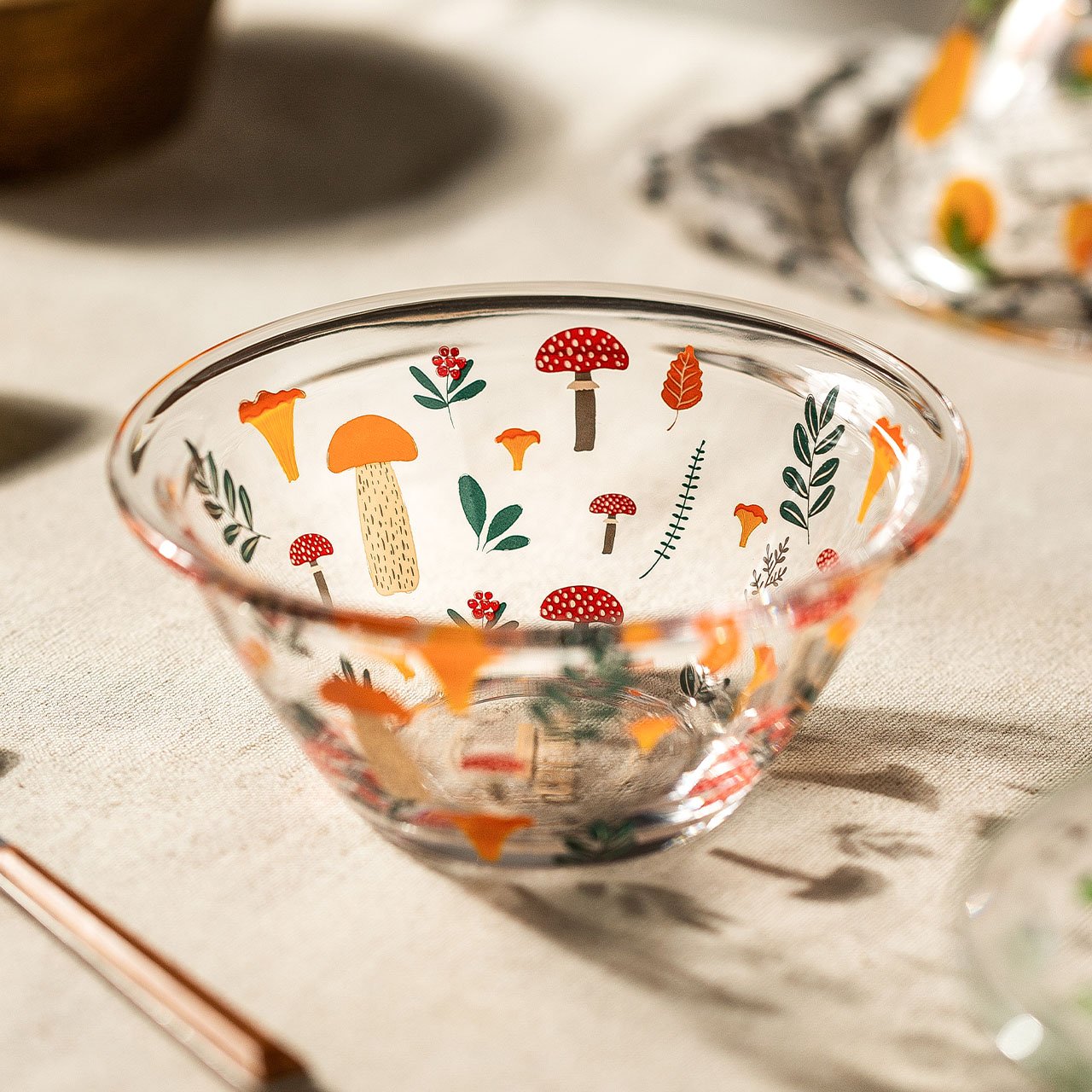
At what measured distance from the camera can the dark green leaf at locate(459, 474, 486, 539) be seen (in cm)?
48

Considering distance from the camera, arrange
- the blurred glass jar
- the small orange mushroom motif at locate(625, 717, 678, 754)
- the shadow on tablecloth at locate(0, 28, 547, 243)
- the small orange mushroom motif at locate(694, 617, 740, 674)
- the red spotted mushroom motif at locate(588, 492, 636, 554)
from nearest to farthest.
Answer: the small orange mushroom motif at locate(694, 617, 740, 674), the small orange mushroom motif at locate(625, 717, 678, 754), the red spotted mushroom motif at locate(588, 492, 636, 554), the blurred glass jar, the shadow on tablecloth at locate(0, 28, 547, 243)

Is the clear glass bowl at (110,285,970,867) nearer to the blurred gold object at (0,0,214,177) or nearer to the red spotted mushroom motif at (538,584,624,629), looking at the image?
the red spotted mushroom motif at (538,584,624,629)

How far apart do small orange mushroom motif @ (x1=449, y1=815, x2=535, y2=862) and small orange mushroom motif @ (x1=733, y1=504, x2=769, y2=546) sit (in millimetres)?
155

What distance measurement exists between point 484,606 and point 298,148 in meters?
0.57

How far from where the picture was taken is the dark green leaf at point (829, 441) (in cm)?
41

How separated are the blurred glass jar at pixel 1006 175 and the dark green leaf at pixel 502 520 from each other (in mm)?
313

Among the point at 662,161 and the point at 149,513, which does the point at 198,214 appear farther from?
the point at 149,513

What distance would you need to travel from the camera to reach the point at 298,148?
0.93m

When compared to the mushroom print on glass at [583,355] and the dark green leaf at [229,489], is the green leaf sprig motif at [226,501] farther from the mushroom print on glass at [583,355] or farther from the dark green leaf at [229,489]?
the mushroom print on glass at [583,355]

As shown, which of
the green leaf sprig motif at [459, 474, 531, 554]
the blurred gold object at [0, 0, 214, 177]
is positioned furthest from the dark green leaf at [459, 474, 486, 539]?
the blurred gold object at [0, 0, 214, 177]

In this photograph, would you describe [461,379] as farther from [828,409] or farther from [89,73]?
[89,73]

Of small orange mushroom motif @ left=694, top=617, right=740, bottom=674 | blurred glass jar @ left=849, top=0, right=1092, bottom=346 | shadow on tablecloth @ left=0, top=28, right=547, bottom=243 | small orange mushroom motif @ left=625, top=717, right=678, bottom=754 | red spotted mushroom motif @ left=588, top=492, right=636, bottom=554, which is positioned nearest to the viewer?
small orange mushroom motif @ left=694, top=617, right=740, bottom=674

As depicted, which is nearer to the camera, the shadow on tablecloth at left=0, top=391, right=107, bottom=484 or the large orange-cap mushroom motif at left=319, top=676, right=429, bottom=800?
the large orange-cap mushroom motif at left=319, top=676, right=429, bottom=800

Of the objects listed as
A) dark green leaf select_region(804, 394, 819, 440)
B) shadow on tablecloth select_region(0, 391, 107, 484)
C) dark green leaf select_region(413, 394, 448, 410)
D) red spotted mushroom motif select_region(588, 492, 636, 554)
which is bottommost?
shadow on tablecloth select_region(0, 391, 107, 484)
